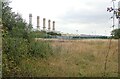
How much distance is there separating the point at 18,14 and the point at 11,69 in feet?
21.3

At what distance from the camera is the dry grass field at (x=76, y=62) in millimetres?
16250

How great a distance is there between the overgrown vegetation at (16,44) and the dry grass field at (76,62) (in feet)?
1.52

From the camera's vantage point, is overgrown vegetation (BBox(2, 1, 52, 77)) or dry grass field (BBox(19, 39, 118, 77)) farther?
dry grass field (BBox(19, 39, 118, 77))

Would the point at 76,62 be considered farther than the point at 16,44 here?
Yes

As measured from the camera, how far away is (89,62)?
2189 centimetres

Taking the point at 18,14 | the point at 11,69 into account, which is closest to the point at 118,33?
the point at 11,69

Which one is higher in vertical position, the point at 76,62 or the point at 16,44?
the point at 16,44

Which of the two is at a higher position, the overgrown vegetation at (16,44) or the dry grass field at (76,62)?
the overgrown vegetation at (16,44)

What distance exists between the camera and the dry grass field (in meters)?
16.2

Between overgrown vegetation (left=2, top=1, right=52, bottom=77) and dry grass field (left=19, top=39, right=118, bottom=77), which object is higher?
overgrown vegetation (left=2, top=1, right=52, bottom=77)

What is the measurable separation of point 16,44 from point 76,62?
641 centimetres

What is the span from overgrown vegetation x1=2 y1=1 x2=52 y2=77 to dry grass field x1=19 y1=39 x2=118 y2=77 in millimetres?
464

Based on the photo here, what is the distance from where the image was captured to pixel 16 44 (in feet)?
52.6

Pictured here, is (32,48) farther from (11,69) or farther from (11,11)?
(11,69)
